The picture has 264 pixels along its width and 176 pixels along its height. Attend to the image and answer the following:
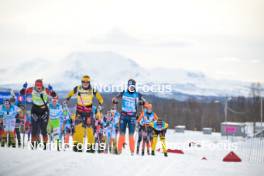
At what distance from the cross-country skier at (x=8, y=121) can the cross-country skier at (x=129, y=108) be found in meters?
3.15

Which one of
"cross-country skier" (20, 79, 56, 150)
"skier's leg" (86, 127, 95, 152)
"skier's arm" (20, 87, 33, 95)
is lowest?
"skier's leg" (86, 127, 95, 152)

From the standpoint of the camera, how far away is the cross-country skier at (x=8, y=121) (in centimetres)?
1067

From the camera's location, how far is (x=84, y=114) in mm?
9742

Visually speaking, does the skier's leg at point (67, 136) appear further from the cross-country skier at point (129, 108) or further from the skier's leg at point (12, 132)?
the cross-country skier at point (129, 108)

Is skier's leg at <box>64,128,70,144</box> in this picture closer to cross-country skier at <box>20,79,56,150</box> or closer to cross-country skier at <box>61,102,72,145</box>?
cross-country skier at <box>61,102,72,145</box>

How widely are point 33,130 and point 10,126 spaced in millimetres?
1083

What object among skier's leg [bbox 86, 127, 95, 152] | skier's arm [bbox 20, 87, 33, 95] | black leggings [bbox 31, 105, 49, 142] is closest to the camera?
skier's leg [bbox 86, 127, 95, 152]

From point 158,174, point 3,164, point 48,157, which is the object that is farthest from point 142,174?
point 3,164

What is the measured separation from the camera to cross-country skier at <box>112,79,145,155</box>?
9.84 meters

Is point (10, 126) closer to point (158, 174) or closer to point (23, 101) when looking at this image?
point (23, 101)

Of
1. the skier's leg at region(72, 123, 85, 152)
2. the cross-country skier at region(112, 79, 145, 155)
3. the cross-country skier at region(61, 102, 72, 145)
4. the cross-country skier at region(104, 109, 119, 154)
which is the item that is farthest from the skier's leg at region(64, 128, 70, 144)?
the cross-country skier at region(112, 79, 145, 155)

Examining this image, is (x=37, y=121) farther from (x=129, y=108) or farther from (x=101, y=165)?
(x=101, y=165)

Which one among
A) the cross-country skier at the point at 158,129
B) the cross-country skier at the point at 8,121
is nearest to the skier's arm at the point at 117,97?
the cross-country skier at the point at 158,129

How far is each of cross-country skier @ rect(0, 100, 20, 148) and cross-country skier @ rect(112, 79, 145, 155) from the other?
3152mm
